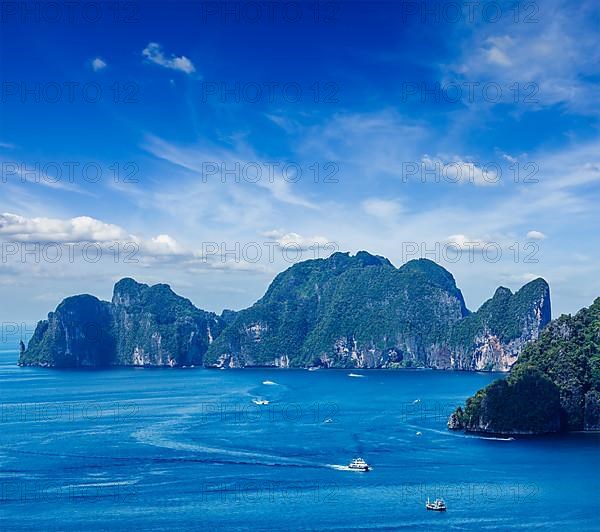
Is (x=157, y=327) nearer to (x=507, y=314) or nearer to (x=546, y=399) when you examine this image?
(x=507, y=314)

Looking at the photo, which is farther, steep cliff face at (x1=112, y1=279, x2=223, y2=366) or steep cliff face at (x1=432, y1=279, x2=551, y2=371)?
steep cliff face at (x1=112, y1=279, x2=223, y2=366)

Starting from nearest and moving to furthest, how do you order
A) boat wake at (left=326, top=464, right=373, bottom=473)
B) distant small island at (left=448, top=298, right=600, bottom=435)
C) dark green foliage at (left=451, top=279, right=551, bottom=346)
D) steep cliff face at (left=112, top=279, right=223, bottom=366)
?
boat wake at (left=326, top=464, right=373, bottom=473)
distant small island at (left=448, top=298, right=600, bottom=435)
dark green foliage at (left=451, top=279, right=551, bottom=346)
steep cliff face at (left=112, top=279, right=223, bottom=366)

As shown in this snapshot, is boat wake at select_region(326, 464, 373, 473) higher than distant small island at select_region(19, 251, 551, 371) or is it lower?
lower

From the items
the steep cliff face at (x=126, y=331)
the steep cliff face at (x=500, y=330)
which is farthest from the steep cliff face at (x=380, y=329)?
the steep cliff face at (x=126, y=331)

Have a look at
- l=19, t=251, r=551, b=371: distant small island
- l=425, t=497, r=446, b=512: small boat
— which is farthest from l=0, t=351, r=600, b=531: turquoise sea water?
l=19, t=251, r=551, b=371: distant small island

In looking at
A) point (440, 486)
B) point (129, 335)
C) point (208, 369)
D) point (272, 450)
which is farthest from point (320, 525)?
point (129, 335)

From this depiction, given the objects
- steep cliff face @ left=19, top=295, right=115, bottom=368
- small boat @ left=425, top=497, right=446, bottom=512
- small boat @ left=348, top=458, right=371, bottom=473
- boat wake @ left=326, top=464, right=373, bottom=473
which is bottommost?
small boat @ left=425, top=497, right=446, bottom=512

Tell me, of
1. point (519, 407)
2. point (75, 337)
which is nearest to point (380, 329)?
point (75, 337)

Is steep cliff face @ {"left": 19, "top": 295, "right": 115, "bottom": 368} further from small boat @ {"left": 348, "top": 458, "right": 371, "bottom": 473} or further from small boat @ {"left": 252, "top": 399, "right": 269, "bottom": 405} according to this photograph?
small boat @ {"left": 348, "top": 458, "right": 371, "bottom": 473}
